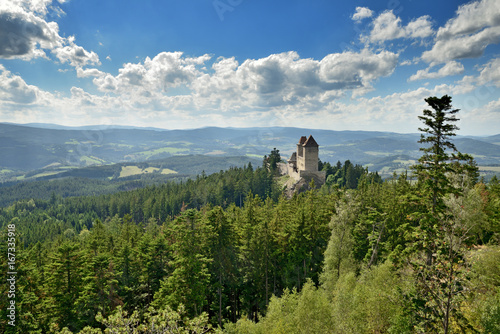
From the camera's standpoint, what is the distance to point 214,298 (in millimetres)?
38250

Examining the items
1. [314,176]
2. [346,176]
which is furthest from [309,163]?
[346,176]

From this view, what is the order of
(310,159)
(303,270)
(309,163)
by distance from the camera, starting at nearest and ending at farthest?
(303,270)
(310,159)
(309,163)

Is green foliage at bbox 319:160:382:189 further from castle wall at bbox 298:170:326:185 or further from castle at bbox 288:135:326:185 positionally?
castle at bbox 288:135:326:185

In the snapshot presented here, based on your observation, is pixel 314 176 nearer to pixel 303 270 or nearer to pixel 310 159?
pixel 310 159

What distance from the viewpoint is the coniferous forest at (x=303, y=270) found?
14.9m

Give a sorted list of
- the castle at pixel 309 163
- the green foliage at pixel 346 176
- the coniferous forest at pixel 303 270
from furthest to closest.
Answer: the green foliage at pixel 346 176 < the castle at pixel 309 163 < the coniferous forest at pixel 303 270

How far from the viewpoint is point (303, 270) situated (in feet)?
131

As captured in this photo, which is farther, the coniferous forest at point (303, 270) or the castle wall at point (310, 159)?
the castle wall at point (310, 159)

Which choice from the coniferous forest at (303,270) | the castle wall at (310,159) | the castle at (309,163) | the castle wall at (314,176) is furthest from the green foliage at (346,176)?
the coniferous forest at (303,270)

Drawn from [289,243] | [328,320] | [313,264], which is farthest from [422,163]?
[313,264]

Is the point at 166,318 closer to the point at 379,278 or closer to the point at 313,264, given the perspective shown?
the point at 379,278

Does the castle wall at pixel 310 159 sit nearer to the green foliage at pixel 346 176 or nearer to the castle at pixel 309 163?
the castle at pixel 309 163

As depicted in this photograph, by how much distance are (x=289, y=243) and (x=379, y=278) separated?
15.9m

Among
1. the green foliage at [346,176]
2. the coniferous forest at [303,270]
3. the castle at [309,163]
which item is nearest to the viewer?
the coniferous forest at [303,270]
